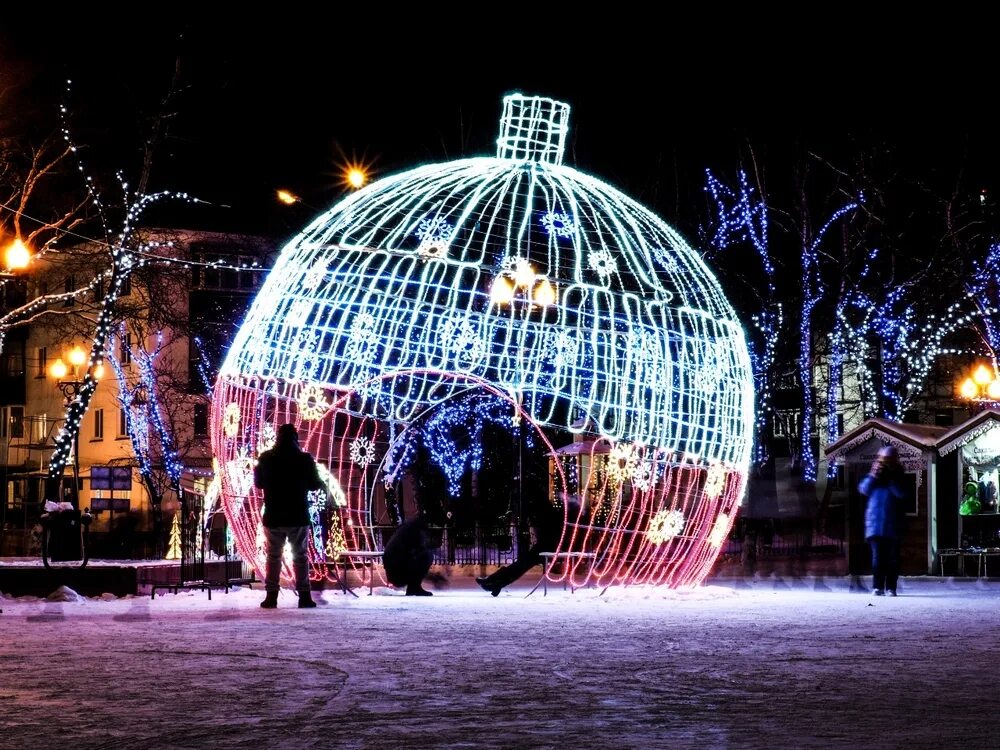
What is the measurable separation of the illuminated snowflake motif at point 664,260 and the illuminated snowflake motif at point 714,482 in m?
2.06

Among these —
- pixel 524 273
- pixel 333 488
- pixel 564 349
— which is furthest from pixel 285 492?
pixel 333 488

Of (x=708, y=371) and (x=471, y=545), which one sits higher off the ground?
(x=708, y=371)

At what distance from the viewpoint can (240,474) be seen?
645 inches

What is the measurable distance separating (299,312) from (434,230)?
5.16 ft

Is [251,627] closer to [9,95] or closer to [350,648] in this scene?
[350,648]

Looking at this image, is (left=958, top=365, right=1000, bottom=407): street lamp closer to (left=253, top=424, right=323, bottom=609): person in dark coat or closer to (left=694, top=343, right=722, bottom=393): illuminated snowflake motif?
(left=694, top=343, right=722, bottom=393): illuminated snowflake motif

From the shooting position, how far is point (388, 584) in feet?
59.6

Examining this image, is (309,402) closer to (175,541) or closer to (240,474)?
(240,474)

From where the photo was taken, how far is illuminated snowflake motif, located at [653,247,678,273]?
1633cm

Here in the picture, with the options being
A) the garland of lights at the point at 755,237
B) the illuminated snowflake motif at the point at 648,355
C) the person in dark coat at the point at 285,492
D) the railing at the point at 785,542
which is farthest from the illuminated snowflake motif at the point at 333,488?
the garland of lights at the point at 755,237

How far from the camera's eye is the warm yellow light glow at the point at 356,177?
28.2 meters

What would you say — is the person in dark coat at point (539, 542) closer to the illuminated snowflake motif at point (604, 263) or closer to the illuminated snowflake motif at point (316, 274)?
the illuminated snowflake motif at point (604, 263)

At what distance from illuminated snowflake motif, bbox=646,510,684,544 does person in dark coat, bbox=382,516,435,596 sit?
93.1 inches

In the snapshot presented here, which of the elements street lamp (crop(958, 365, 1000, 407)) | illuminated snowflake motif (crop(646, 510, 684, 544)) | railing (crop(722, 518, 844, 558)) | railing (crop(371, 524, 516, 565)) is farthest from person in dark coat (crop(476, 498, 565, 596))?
street lamp (crop(958, 365, 1000, 407))
